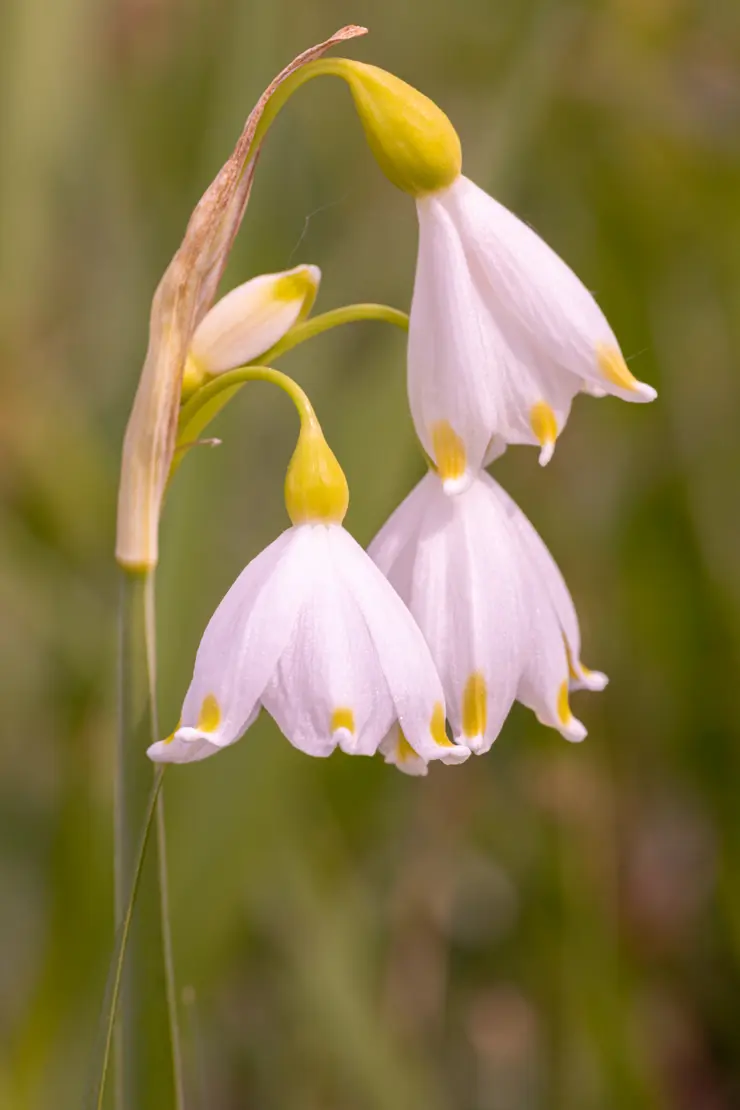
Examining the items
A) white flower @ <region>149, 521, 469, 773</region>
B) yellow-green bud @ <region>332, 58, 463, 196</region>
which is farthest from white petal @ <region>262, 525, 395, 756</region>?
yellow-green bud @ <region>332, 58, 463, 196</region>

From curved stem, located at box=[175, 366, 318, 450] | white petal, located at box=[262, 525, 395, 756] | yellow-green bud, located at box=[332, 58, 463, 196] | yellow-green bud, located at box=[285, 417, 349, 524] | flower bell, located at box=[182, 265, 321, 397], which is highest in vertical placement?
yellow-green bud, located at box=[332, 58, 463, 196]

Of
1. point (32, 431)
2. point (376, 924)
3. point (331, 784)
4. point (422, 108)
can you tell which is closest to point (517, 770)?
point (376, 924)

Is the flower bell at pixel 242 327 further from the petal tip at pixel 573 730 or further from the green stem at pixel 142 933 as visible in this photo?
the petal tip at pixel 573 730

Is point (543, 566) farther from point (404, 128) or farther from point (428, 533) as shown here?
point (404, 128)

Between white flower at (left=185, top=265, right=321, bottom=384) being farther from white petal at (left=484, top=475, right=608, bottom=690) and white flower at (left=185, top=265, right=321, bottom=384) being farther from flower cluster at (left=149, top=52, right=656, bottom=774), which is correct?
white petal at (left=484, top=475, right=608, bottom=690)

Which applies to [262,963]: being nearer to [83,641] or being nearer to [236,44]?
[83,641]

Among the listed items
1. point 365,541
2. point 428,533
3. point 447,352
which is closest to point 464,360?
point 447,352
